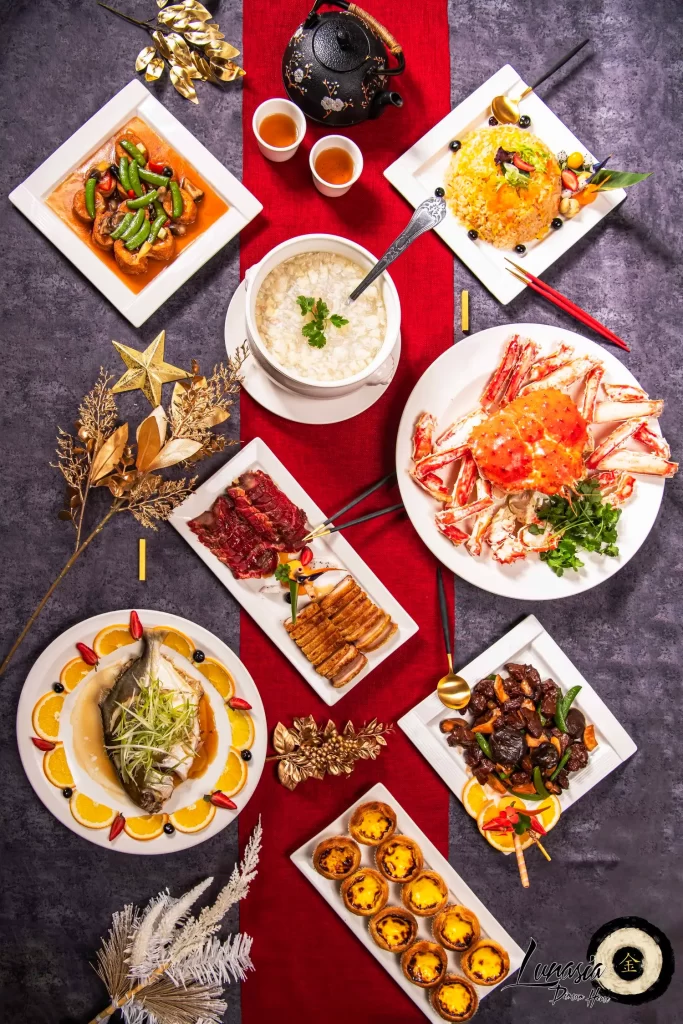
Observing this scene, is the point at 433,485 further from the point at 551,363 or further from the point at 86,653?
the point at 86,653

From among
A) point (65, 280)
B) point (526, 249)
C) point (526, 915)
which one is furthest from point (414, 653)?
point (65, 280)

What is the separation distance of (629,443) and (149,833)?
1974 mm

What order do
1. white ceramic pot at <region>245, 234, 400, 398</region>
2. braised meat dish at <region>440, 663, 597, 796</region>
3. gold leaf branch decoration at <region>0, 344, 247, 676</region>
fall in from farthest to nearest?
1. braised meat dish at <region>440, 663, 597, 796</region>
2. gold leaf branch decoration at <region>0, 344, 247, 676</region>
3. white ceramic pot at <region>245, 234, 400, 398</region>

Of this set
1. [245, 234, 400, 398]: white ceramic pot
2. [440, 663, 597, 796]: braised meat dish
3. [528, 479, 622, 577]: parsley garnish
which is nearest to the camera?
[245, 234, 400, 398]: white ceramic pot

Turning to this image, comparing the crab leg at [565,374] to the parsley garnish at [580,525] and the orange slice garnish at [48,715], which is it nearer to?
the parsley garnish at [580,525]

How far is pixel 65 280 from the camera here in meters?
2.43

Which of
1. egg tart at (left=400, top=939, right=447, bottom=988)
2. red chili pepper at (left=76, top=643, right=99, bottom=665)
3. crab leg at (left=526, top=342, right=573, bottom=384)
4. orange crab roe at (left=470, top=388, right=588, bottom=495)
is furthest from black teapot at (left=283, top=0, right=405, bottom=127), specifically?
egg tart at (left=400, top=939, right=447, bottom=988)

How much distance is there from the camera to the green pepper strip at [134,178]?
7.67ft

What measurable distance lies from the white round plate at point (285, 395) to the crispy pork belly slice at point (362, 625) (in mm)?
628

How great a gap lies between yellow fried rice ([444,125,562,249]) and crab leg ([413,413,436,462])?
641mm

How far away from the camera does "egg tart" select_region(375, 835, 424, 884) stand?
242cm

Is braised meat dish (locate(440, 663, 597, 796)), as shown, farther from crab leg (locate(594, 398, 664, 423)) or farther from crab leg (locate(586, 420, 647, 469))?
crab leg (locate(594, 398, 664, 423))

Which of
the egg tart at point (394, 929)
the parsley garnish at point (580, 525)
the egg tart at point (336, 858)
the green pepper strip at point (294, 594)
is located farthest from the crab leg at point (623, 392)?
the egg tart at point (394, 929)

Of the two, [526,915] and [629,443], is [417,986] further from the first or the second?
[629,443]
